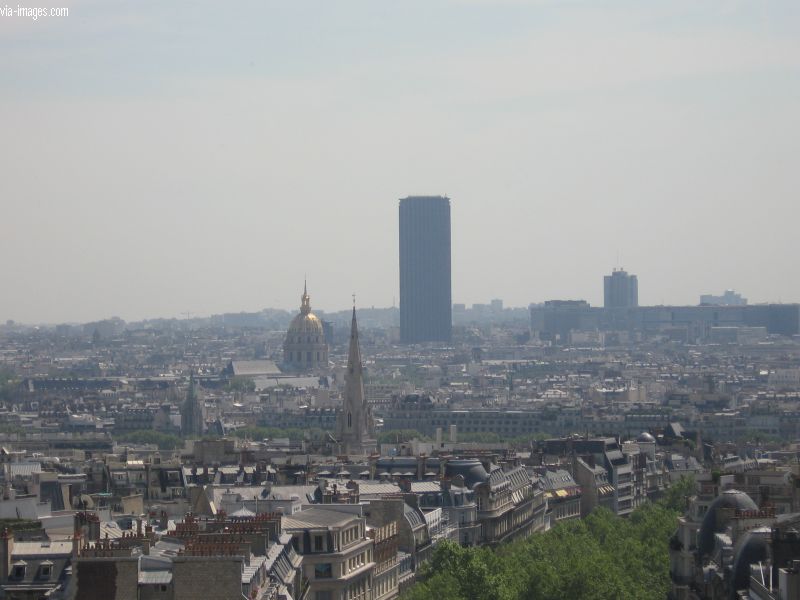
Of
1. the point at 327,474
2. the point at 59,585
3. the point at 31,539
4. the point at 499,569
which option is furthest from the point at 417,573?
the point at 59,585

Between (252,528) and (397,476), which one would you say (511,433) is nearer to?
(397,476)

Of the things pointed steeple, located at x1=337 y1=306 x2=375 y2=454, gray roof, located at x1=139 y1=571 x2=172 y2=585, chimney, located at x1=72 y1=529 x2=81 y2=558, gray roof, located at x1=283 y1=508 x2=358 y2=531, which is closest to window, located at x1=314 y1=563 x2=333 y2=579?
gray roof, located at x1=283 y1=508 x2=358 y2=531

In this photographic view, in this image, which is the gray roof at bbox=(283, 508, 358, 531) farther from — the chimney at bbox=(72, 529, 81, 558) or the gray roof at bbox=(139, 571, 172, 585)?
the gray roof at bbox=(139, 571, 172, 585)

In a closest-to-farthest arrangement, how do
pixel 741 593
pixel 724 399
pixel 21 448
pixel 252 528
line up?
pixel 741 593
pixel 252 528
pixel 21 448
pixel 724 399

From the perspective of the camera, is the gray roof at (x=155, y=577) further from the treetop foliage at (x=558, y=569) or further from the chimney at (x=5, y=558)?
the treetop foliage at (x=558, y=569)

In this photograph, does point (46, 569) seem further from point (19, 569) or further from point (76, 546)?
point (76, 546)

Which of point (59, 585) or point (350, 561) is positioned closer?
point (59, 585)

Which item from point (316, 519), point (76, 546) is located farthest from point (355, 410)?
point (76, 546)

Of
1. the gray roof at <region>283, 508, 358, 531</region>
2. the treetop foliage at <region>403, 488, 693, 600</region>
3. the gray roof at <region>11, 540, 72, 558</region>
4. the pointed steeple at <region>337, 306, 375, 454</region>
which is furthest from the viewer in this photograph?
the pointed steeple at <region>337, 306, 375, 454</region>
